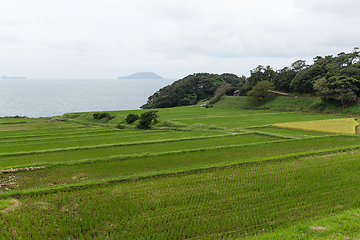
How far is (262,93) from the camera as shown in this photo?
213 feet

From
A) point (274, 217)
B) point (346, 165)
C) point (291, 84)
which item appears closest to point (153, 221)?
→ point (274, 217)

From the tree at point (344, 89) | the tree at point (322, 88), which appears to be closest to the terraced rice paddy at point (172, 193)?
the tree at point (344, 89)

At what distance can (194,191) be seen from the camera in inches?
473

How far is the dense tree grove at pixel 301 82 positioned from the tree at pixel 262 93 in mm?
2339

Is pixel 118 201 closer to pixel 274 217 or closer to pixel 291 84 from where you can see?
pixel 274 217

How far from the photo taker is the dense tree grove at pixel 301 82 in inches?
1865

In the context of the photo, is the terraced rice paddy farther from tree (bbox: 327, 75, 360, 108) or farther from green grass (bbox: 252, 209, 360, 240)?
tree (bbox: 327, 75, 360, 108)

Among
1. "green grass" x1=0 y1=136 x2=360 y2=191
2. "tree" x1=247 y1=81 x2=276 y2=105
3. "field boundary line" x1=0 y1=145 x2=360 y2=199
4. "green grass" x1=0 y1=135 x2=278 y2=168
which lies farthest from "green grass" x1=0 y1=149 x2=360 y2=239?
"tree" x1=247 y1=81 x2=276 y2=105

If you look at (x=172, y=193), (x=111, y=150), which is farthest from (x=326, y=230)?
(x=111, y=150)

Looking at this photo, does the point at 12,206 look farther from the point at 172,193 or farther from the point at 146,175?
the point at 172,193

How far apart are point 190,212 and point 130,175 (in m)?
5.53

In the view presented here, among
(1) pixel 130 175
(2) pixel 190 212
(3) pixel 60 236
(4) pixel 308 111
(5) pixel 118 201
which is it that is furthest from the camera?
(4) pixel 308 111

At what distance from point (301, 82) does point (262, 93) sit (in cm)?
1037

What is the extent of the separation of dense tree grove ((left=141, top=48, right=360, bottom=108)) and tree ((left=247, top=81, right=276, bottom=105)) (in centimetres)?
234
